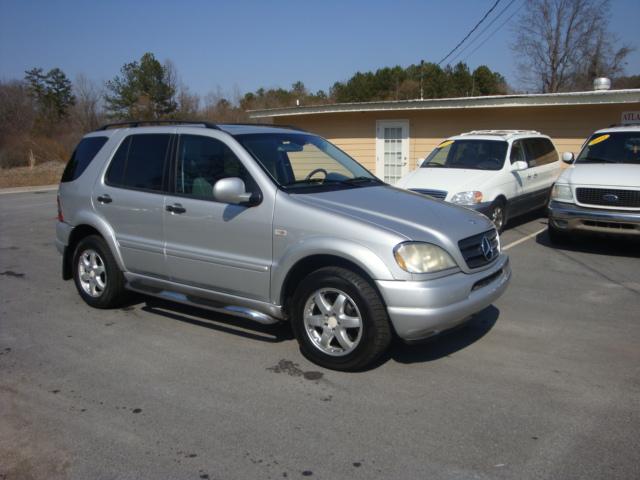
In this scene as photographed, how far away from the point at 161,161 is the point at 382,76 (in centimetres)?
4288

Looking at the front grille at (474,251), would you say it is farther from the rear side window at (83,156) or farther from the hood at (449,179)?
the hood at (449,179)

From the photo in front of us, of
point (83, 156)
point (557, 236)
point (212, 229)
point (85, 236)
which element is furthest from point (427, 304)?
point (557, 236)

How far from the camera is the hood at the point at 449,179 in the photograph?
9.59 m

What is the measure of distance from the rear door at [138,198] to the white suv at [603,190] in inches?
243

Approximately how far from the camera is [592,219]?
27.5 feet

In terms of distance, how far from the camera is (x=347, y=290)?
13.8 feet

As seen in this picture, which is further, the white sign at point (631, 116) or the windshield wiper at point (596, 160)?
the white sign at point (631, 116)

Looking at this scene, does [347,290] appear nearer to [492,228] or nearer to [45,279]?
[492,228]

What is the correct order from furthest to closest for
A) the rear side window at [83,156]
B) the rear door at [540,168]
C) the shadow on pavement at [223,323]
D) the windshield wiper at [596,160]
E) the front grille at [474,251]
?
the rear door at [540,168], the windshield wiper at [596,160], the rear side window at [83,156], the shadow on pavement at [223,323], the front grille at [474,251]

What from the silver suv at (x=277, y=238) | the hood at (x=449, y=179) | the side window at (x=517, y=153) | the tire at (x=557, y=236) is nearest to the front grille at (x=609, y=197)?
the tire at (x=557, y=236)

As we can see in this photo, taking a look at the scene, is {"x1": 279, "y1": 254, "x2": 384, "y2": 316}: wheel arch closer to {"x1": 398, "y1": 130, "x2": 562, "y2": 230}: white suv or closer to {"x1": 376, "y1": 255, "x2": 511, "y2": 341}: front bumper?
{"x1": 376, "y1": 255, "x2": 511, "y2": 341}: front bumper

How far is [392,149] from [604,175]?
325 inches

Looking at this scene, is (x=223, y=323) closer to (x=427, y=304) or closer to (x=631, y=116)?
(x=427, y=304)

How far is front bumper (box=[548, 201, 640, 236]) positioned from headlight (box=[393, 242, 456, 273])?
16.9ft
